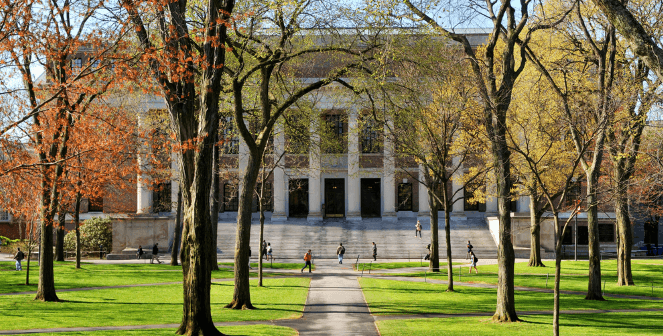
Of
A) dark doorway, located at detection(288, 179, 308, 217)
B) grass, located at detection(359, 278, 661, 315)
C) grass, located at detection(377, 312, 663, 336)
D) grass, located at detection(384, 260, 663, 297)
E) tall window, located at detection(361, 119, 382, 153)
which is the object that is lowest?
grass, located at detection(384, 260, 663, 297)

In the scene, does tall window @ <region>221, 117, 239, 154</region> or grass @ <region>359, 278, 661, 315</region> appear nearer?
grass @ <region>359, 278, 661, 315</region>

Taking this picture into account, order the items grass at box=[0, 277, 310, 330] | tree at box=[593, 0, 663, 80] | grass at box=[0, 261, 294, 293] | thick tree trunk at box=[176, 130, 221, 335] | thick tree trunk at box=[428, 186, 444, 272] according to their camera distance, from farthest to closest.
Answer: thick tree trunk at box=[428, 186, 444, 272], grass at box=[0, 261, 294, 293], grass at box=[0, 277, 310, 330], thick tree trunk at box=[176, 130, 221, 335], tree at box=[593, 0, 663, 80]

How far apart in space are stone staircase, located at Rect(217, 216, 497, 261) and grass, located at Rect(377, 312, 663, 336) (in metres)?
25.9

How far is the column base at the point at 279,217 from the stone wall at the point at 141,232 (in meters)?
11.8

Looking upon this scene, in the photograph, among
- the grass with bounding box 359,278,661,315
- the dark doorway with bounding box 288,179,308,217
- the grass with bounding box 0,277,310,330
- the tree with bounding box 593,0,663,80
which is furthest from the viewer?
the dark doorway with bounding box 288,179,308,217

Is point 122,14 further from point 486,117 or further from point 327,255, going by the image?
point 327,255

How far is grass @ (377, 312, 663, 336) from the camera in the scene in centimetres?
1565

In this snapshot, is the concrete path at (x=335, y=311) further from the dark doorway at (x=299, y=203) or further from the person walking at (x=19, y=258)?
the dark doorway at (x=299, y=203)

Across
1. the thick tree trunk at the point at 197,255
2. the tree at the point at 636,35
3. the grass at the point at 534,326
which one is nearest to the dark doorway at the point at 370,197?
the grass at the point at 534,326

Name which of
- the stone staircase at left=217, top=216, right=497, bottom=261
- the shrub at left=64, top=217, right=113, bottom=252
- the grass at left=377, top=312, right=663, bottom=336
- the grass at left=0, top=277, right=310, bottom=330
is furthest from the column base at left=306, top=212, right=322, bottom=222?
the grass at left=377, top=312, right=663, bottom=336

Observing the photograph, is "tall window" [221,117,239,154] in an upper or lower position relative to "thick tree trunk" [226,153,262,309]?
upper

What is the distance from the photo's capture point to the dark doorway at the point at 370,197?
59844 mm

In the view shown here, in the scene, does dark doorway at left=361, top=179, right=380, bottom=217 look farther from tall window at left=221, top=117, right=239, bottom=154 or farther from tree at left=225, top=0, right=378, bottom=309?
tree at left=225, top=0, right=378, bottom=309

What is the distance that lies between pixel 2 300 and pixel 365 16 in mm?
16431
